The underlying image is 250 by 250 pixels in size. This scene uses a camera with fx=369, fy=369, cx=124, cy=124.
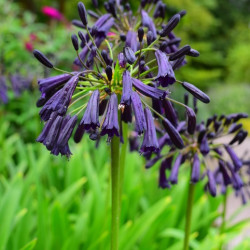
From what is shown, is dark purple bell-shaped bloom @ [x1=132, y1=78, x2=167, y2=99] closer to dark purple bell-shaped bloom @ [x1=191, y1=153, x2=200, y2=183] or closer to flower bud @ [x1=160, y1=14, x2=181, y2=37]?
flower bud @ [x1=160, y1=14, x2=181, y2=37]

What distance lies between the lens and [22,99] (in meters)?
6.14

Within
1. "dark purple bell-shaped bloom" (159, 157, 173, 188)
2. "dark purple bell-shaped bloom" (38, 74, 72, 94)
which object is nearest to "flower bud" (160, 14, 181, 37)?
"dark purple bell-shaped bloom" (38, 74, 72, 94)

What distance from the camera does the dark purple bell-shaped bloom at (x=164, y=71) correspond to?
47.8 inches

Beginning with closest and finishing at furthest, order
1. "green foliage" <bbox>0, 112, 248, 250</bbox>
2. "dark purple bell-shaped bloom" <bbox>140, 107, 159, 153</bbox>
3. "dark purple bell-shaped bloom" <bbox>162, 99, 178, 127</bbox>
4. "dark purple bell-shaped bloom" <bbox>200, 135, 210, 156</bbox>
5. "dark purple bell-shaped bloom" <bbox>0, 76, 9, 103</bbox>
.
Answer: "dark purple bell-shaped bloom" <bbox>140, 107, 159, 153</bbox> < "dark purple bell-shaped bloom" <bbox>162, 99, 178, 127</bbox> < "dark purple bell-shaped bloom" <bbox>200, 135, 210, 156</bbox> < "green foliage" <bbox>0, 112, 248, 250</bbox> < "dark purple bell-shaped bloom" <bbox>0, 76, 9, 103</bbox>

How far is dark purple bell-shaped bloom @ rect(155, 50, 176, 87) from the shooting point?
47.8 inches

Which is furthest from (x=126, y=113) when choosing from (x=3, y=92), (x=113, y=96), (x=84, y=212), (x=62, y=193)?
(x=3, y=92)

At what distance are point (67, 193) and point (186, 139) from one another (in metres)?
1.46

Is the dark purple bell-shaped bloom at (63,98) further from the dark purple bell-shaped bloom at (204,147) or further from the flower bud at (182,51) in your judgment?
the dark purple bell-shaped bloom at (204,147)

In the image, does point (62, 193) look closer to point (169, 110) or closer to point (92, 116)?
point (169, 110)

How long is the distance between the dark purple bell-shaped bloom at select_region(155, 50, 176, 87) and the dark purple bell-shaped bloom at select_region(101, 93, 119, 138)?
6.9 inches

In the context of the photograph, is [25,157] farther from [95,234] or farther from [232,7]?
[232,7]

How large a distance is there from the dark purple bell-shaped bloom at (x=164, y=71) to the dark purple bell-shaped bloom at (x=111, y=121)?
0.18m

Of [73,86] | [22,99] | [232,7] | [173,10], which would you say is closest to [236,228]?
[73,86]

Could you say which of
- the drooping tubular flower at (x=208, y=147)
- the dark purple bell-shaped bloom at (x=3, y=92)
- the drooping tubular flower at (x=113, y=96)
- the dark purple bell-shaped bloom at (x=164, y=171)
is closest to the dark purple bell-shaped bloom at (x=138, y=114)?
the drooping tubular flower at (x=113, y=96)
